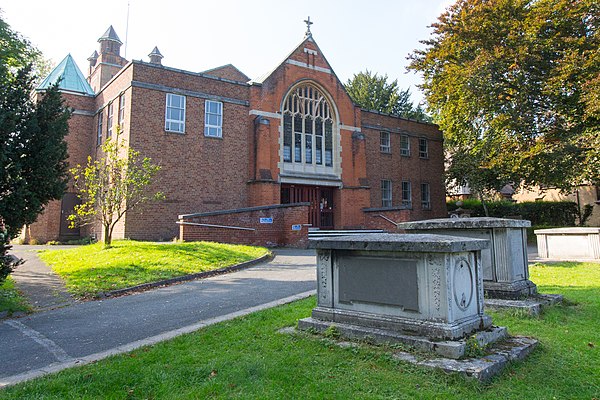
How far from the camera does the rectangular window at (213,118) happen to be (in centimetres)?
2003

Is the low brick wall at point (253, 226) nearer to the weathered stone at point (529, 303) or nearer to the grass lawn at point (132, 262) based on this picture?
the grass lawn at point (132, 262)

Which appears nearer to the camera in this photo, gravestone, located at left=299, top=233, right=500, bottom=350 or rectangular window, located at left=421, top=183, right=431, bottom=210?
gravestone, located at left=299, top=233, right=500, bottom=350

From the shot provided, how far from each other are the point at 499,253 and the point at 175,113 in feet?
53.3

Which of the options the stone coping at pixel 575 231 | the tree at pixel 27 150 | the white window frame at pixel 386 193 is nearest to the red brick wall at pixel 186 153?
the tree at pixel 27 150

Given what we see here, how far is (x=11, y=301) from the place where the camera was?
7.54 meters

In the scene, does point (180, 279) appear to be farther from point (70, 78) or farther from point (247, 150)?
point (70, 78)

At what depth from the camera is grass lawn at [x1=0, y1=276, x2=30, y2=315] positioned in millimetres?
7180

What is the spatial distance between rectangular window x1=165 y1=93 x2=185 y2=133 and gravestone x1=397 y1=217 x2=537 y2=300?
15.0 metres

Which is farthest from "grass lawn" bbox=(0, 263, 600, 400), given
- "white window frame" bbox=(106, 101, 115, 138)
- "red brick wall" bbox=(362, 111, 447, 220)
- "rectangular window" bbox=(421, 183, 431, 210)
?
"rectangular window" bbox=(421, 183, 431, 210)

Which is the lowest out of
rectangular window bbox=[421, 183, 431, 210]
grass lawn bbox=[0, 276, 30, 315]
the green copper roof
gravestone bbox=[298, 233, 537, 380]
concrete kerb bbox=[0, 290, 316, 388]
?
concrete kerb bbox=[0, 290, 316, 388]

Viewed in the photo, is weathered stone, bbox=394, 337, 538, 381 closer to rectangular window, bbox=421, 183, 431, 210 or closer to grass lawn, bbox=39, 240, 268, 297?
grass lawn, bbox=39, 240, 268, 297

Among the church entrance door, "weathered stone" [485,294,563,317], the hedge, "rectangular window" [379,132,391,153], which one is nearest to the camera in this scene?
"weathered stone" [485,294,563,317]

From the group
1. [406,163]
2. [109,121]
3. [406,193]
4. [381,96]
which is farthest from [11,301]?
[381,96]

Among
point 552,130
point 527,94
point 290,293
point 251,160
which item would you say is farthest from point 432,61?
point 290,293
